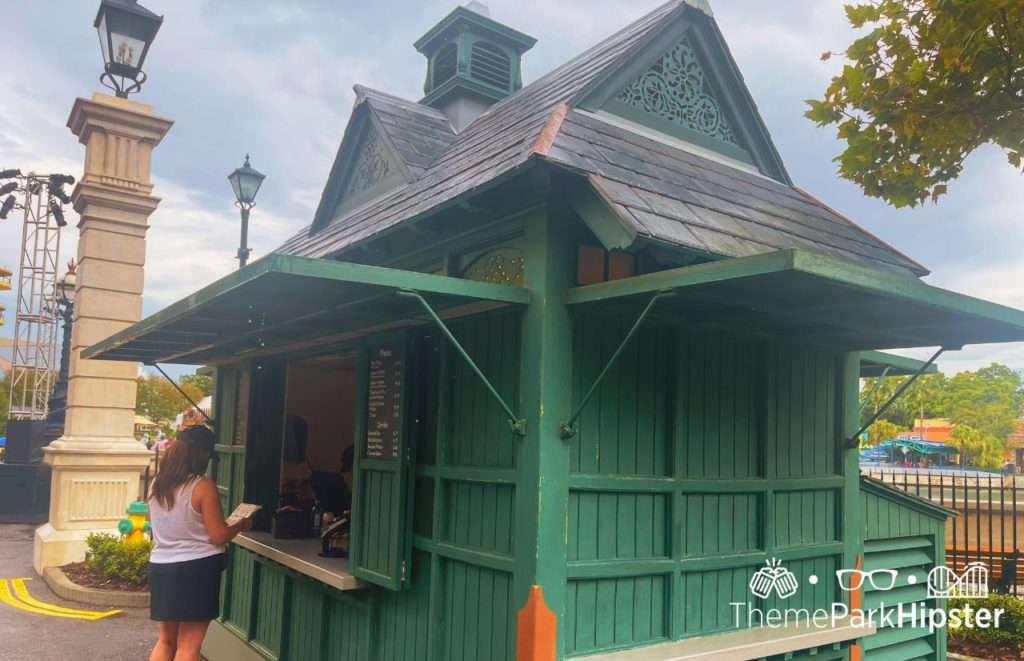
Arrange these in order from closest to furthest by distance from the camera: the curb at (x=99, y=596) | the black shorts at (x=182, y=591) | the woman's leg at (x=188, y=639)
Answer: the black shorts at (x=182, y=591) < the woman's leg at (x=188, y=639) < the curb at (x=99, y=596)

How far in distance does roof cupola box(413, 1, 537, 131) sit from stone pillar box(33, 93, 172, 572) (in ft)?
21.0

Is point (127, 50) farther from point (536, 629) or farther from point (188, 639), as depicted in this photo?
point (536, 629)

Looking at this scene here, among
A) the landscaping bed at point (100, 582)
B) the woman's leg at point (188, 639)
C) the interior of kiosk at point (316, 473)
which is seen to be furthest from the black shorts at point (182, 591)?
the landscaping bed at point (100, 582)

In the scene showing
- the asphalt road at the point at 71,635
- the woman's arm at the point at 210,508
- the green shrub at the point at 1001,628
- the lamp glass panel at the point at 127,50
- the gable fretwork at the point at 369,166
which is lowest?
the asphalt road at the point at 71,635

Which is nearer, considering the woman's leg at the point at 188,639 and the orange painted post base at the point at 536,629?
the orange painted post base at the point at 536,629

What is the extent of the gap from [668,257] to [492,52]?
6.08 meters

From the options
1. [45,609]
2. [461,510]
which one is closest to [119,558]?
[45,609]

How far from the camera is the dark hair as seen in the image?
5219mm

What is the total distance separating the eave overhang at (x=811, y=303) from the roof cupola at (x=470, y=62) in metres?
4.78

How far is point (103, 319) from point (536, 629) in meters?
11.4

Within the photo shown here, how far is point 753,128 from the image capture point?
22.7 ft

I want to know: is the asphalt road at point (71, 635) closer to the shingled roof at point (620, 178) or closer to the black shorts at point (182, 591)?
the black shorts at point (182, 591)

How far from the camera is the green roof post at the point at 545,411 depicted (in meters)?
4.26

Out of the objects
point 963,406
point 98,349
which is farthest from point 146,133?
point 963,406
